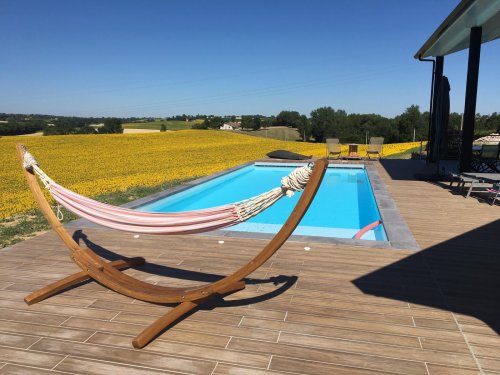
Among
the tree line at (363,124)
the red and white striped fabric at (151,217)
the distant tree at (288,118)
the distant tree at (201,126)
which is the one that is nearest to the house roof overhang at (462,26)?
the red and white striped fabric at (151,217)

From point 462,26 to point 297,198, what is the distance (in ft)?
16.7

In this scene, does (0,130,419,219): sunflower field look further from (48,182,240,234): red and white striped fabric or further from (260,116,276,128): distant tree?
(260,116,276,128): distant tree

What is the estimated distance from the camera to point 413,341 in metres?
2.18

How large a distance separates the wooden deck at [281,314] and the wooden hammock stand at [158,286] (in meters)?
0.08

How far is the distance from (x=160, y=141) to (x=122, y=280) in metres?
22.2

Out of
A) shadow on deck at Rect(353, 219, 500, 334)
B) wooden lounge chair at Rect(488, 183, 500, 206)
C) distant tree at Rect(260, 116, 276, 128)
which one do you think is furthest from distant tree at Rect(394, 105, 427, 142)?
shadow on deck at Rect(353, 219, 500, 334)

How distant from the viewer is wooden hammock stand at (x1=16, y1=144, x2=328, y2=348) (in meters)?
2.13

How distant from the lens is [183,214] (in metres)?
2.41

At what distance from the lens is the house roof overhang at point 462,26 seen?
20.2ft

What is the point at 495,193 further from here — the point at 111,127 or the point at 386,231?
the point at 111,127

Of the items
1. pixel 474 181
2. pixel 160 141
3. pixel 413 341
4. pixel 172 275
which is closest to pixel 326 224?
pixel 474 181

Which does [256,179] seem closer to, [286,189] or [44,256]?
[44,256]

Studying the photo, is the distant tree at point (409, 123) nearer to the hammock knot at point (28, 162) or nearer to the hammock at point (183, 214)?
the hammock at point (183, 214)

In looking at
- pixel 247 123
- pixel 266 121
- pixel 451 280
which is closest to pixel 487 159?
pixel 451 280
